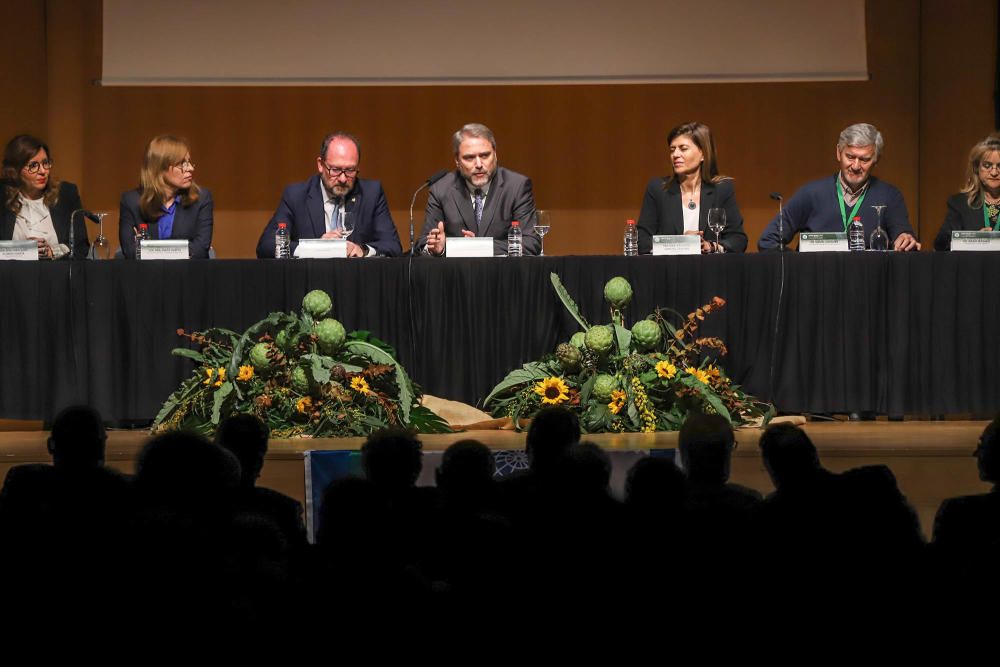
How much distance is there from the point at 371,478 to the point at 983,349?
3.04m

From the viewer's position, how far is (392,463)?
7.03 feet

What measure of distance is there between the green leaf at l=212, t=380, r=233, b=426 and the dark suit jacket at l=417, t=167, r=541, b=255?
52.0 inches

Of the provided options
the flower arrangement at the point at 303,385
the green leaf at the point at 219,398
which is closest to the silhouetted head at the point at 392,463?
the flower arrangement at the point at 303,385

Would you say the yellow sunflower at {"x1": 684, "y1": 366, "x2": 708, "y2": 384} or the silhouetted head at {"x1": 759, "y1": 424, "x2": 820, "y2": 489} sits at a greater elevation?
the yellow sunflower at {"x1": 684, "y1": 366, "x2": 708, "y2": 384}

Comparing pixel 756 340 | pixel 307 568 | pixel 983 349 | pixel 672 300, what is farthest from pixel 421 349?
pixel 307 568

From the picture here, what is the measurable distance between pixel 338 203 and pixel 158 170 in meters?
0.73

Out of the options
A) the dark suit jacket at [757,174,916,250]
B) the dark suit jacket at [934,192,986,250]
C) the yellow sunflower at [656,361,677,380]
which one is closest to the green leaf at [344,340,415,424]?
the yellow sunflower at [656,361,677,380]

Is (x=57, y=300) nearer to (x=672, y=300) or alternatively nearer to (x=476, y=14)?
(x=672, y=300)

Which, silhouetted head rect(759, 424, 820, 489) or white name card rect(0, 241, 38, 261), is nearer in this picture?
silhouetted head rect(759, 424, 820, 489)

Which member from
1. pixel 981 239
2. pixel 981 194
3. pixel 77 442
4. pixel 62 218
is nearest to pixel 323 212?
pixel 62 218

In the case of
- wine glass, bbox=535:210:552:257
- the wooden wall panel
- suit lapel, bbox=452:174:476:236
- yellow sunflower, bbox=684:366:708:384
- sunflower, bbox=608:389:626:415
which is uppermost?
the wooden wall panel

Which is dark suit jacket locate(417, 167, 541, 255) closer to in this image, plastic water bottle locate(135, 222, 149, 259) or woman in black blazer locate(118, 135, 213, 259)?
woman in black blazer locate(118, 135, 213, 259)

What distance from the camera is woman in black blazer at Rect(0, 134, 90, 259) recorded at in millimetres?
5352

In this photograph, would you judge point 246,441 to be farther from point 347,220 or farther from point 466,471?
point 347,220
